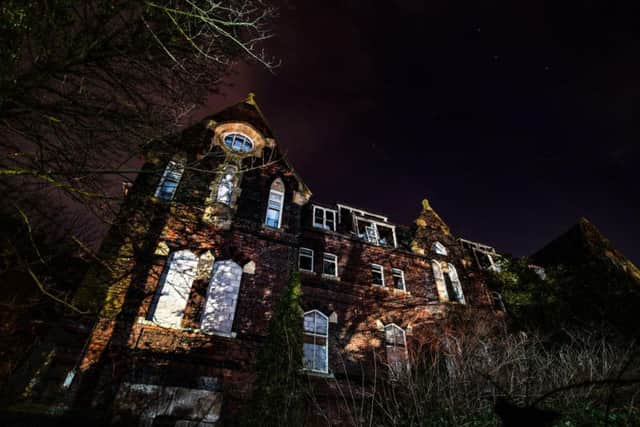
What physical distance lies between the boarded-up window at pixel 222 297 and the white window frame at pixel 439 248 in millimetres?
12592

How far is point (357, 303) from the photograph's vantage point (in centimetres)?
1557

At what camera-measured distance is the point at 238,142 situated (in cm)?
1666

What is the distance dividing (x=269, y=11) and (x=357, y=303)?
1271 centimetres

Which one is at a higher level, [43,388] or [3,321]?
[3,321]

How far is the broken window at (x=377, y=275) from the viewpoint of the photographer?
677 inches

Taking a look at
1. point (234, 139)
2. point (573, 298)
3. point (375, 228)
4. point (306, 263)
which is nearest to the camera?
point (306, 263)

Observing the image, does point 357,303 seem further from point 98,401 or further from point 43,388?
point 43,388

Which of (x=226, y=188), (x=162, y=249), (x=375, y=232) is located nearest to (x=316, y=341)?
(x=162, y=249)

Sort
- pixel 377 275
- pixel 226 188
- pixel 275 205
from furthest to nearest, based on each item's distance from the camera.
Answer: pixel 377 275, pixel 275 205, pixel 226 188

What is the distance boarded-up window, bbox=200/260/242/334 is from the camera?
1143 cm

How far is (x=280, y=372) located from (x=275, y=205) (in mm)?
7590

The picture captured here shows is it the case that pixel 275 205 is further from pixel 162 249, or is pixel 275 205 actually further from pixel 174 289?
pixel 174 289

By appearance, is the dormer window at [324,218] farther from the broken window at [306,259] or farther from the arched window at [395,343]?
the arched window at [395,343]

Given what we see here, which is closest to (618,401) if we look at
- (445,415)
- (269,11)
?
(445,415)
